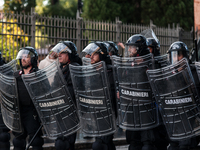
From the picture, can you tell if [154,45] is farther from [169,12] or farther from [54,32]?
[169,12]

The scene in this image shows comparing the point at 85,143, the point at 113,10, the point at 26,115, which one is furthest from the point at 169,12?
A: the point at 26,115

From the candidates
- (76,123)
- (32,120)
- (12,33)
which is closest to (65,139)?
(76,123)

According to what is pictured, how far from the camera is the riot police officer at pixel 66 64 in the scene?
437cm

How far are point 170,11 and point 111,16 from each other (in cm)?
314

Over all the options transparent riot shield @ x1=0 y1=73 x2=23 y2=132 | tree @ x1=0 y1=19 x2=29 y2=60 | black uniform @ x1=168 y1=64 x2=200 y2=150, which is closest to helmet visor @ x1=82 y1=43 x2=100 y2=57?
transparent riot shield @ x1=0 y1=73 x2=23 y2=132

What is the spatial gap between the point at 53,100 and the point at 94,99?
0.58 meters

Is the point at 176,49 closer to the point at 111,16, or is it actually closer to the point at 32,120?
the point at 32,120

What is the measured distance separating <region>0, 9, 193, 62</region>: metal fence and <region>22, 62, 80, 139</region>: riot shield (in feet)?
12.0

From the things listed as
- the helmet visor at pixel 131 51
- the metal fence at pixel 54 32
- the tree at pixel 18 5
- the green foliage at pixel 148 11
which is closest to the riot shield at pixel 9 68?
the helmet visor at pixel 131 51

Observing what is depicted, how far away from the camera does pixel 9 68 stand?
5.23m

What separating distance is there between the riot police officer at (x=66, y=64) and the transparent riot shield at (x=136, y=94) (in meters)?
0.79

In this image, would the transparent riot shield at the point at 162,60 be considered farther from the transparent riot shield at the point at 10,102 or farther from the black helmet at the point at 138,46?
the transparent riot shield at the point at 10,102

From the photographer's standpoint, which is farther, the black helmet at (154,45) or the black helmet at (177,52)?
the black helmet at (154,45)

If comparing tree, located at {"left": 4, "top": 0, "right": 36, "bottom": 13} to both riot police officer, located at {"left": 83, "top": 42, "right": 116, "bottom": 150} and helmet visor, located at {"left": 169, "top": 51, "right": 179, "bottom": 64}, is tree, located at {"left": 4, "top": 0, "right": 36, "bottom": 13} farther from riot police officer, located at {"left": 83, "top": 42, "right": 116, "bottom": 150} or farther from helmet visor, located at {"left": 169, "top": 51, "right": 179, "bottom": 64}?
helmet visor, located at {"left": 169, "top": 51, "right": 179, "bottom": 64}
